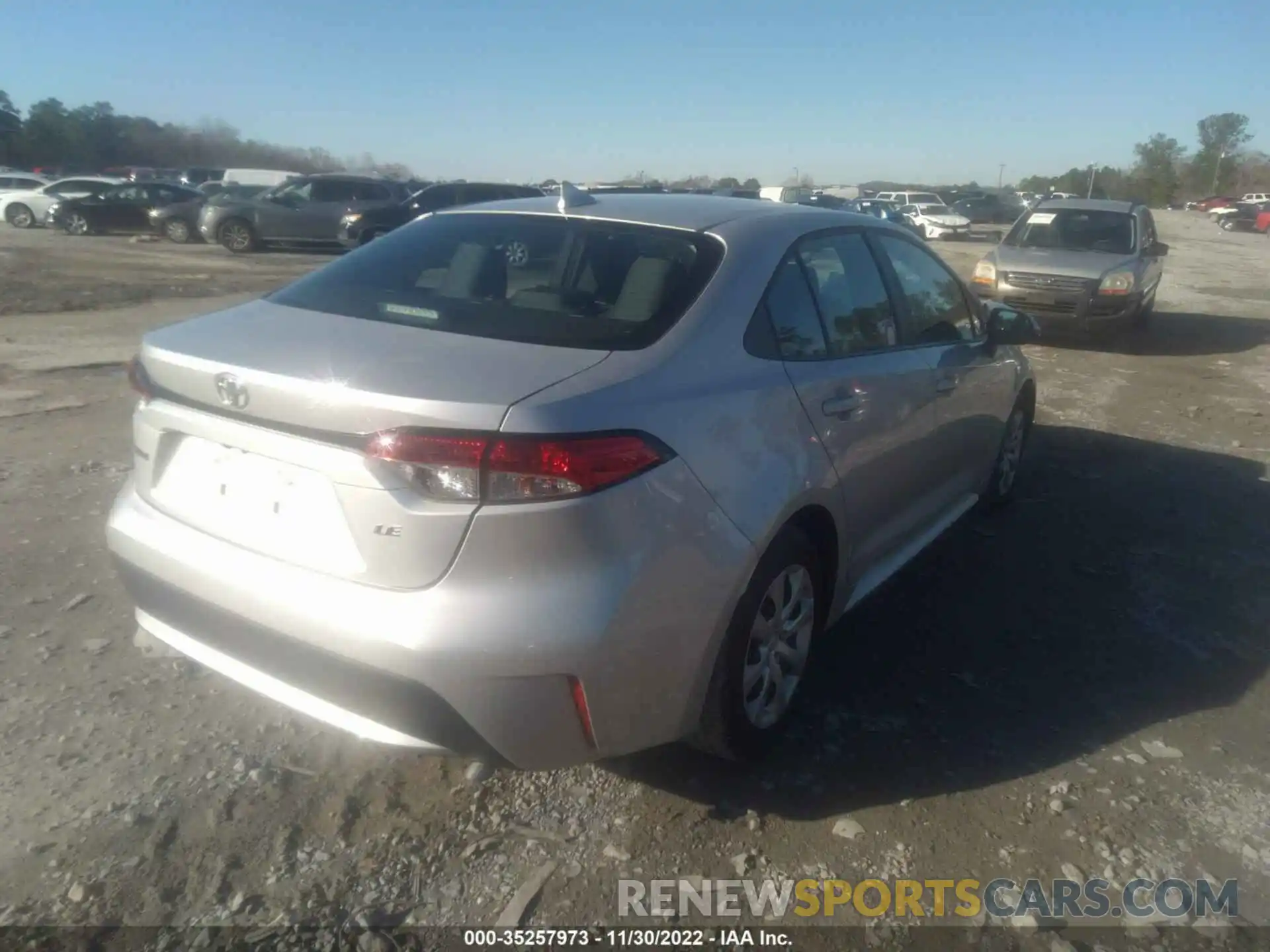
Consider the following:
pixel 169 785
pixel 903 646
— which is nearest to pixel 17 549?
pixel 169 785

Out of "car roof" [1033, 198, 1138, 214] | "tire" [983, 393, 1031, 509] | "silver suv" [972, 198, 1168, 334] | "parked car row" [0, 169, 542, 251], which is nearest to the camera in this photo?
"tire" [983, 393, 1031, 509]

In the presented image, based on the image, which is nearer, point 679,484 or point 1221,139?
point 679,484

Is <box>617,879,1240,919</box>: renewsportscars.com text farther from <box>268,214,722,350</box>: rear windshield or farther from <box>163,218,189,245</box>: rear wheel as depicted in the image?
<box>163,218,189,245</box>: rear wheel

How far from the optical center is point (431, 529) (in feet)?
7.41

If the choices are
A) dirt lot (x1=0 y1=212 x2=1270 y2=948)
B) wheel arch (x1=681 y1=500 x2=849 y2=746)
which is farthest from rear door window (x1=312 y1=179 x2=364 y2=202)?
wheel arch (x1=681 y1=500 x2=849 y2=746)

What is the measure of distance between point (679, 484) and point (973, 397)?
8.37 feet

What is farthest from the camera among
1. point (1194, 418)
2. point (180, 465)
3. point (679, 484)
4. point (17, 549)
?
point (1194, 418)

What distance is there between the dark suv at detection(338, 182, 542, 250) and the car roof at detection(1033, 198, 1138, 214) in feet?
36.2

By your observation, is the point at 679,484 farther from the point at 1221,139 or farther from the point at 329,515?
the point at 1221,139

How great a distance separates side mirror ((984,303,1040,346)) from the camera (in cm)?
478

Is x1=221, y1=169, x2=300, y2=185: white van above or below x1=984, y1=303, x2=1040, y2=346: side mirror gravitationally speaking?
below

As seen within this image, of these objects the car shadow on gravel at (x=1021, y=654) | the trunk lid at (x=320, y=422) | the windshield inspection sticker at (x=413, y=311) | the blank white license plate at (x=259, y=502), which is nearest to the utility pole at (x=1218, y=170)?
the car shadow on gravel at (x=1021, y=654)

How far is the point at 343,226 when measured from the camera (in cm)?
2117

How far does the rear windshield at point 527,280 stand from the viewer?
274cm
